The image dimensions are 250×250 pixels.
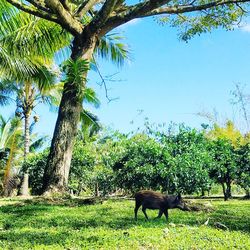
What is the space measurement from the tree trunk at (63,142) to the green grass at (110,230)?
68.9 inches

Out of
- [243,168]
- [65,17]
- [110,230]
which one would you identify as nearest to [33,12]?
[65,17]

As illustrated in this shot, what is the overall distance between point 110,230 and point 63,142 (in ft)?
16.8

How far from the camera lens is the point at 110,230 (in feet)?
21.4

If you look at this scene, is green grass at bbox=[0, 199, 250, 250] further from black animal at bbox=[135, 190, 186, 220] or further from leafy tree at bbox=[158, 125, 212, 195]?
leafy tree at bbox=[158, 125, 212, 195]

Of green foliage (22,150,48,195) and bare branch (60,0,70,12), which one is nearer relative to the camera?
bare branch (60,0,70,12)

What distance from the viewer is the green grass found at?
224 inches

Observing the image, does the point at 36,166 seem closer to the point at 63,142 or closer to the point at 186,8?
the point at 63,142

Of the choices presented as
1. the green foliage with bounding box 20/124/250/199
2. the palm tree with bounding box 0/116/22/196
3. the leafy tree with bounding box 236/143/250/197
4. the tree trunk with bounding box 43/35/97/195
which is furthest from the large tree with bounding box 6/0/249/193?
the palm tree with bounding box 0/116/22/196

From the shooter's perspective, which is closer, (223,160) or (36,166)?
(223,160)

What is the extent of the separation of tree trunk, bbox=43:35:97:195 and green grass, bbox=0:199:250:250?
1.75 meters

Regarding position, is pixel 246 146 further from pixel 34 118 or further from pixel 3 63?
pixel 34 118

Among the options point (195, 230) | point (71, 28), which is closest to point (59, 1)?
point (71, 28)

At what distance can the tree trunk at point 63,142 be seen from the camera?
11.1 meters

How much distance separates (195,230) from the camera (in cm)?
674
